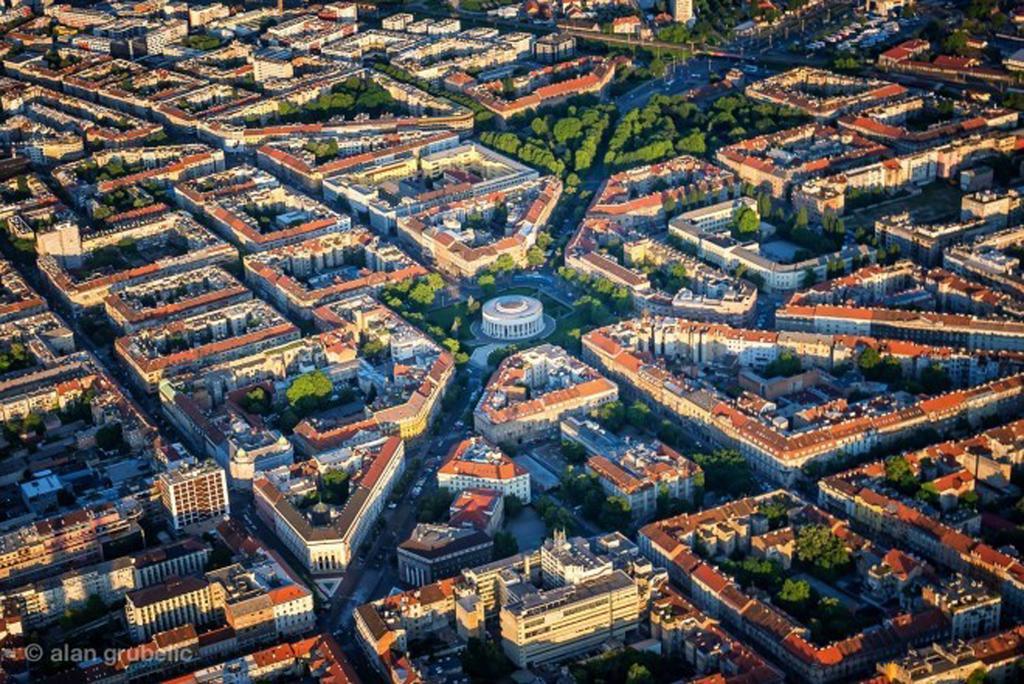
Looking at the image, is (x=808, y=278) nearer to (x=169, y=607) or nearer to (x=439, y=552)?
(x=439, y=552)

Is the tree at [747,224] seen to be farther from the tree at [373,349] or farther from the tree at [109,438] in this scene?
the tree at [109,438]

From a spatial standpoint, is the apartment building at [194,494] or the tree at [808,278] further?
the tree at [808,278]

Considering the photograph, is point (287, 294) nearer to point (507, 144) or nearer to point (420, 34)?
point (507, 144)

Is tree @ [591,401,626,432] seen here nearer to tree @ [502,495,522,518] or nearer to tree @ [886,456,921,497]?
tree @ [502,495,522,518]

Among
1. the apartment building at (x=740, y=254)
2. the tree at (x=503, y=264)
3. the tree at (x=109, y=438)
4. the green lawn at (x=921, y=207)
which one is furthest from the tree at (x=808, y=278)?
the tree at (x=109, y=438)

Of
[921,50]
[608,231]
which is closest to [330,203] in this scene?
[608,231]

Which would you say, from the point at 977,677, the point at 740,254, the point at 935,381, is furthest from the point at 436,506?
the point at 740,254

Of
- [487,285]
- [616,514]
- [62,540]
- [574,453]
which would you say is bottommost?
[616,514]
